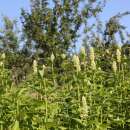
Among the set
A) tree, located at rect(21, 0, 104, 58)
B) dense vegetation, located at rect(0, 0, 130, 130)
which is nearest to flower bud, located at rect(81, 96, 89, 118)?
dense vegetation, located at rect(0, 0, 130, 130)

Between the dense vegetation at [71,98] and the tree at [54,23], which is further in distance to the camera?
the tree at [54,23]

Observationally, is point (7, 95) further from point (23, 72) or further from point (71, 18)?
point (71, 18)

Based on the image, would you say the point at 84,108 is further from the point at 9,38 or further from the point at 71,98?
the point at 9,38

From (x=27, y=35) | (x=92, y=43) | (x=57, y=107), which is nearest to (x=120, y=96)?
(x=57, y=107)

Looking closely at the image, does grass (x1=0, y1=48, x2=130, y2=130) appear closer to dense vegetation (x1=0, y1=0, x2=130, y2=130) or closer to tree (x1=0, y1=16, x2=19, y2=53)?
dense vegetation (x1=0, y1=0, x2=130, y2=130)

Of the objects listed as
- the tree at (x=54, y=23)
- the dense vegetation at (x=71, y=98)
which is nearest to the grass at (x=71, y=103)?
the dense vegetation at (x=71, y=98)

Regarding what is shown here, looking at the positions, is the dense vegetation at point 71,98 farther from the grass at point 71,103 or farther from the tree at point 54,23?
the tree at point 54,23

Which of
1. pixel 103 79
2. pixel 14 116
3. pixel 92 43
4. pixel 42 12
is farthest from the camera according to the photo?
pixel 42 12

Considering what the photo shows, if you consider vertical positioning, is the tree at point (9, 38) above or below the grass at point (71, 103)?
above

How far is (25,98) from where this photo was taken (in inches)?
253

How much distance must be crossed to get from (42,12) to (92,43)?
128 inches

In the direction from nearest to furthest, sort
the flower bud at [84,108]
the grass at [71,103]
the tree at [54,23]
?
the flower bud at [84,108], the grass at [71,103], the tree at [54,23]

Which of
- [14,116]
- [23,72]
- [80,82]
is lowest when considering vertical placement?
[14,116]

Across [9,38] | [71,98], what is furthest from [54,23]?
[71,98]
